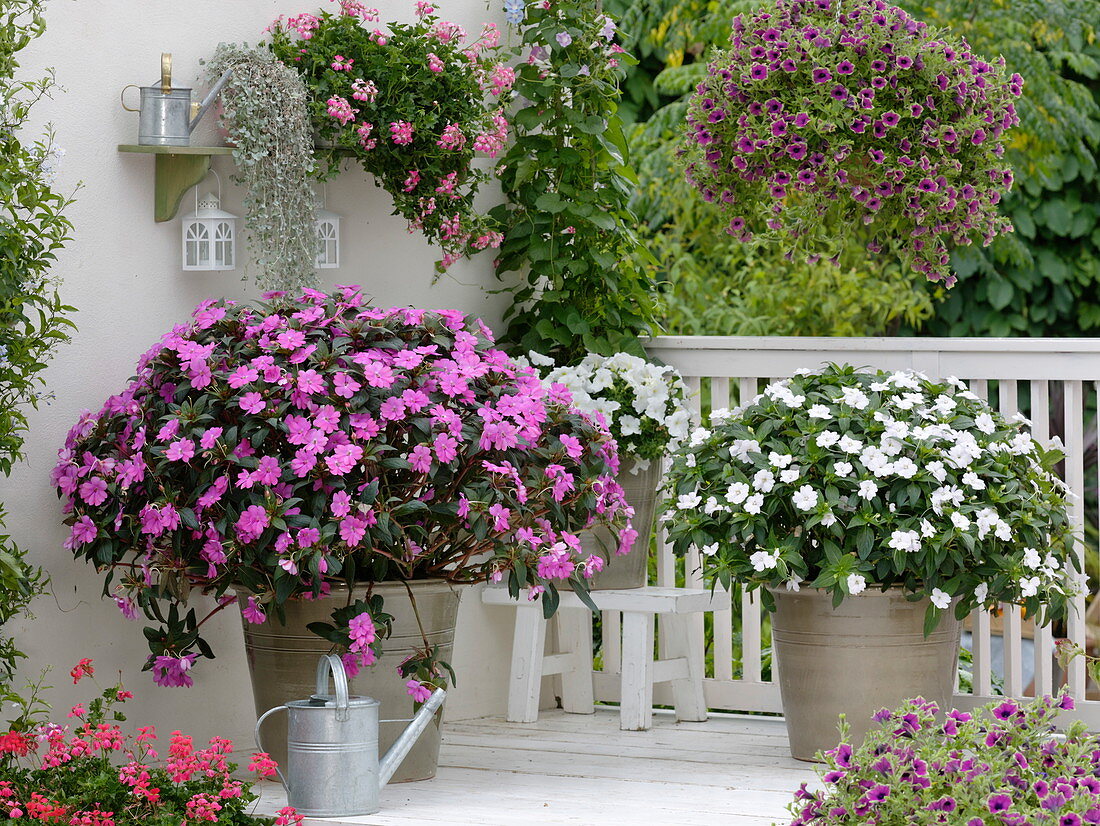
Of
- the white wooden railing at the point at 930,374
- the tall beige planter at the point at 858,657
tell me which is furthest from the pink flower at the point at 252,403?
the white wooden railing at the point at 930,374

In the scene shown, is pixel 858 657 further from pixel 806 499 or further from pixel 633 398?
pixel 633 398

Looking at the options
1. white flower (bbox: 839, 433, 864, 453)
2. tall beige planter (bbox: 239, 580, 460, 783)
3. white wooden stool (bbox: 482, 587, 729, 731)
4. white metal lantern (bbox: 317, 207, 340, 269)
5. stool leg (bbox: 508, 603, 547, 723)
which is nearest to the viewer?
tall beige planter (bbox: 239, 580, 460, 783)

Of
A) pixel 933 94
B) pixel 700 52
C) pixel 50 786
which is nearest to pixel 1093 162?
pixel 700 52

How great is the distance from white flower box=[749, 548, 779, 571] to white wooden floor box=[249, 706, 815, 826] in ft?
1.48

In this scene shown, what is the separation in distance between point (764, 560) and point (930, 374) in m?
0.88

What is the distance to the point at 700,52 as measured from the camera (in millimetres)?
6938

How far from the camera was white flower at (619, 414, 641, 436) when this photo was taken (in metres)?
3.61

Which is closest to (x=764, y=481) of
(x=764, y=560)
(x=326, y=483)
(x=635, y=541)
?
(x=764, y=560)

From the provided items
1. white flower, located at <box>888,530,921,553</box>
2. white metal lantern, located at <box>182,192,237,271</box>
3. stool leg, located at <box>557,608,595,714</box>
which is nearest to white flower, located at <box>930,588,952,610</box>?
white flower, located at <box>888,530,921,553</box>

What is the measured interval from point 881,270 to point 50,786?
4490 millimetres

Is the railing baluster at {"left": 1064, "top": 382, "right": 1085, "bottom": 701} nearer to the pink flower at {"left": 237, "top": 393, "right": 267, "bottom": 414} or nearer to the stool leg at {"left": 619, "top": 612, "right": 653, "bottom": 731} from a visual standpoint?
the stool leg at {"left": 619, "top": 612, "right": 653, "bottom": 731}

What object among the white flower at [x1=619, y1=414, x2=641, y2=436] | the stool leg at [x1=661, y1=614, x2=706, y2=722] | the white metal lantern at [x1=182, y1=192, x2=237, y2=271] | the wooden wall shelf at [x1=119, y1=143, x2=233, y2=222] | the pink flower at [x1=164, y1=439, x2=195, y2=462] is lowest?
the stool leg at [x1=661, y1=614, x2=706, y2=722]

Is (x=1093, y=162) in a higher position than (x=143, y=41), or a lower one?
higher

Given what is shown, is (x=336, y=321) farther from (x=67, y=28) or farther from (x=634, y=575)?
(x=634, y=575)
